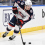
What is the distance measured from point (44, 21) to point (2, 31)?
1386mm

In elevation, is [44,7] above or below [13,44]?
above

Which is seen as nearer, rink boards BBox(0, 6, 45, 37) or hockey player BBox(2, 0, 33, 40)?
hockey player BBox(2, 0, 33, 40)

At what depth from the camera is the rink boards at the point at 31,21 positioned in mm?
3381

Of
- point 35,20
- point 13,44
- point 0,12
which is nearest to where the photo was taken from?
point 13,44

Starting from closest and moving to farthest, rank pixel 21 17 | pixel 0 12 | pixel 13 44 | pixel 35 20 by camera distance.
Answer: pixel 13 44
pixel 21 17
pixel 0 12
pixel 35 20

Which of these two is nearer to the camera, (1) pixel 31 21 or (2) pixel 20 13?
(2) pixel 20 13

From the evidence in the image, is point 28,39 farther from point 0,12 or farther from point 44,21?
point 44,21

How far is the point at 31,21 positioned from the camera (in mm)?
3957

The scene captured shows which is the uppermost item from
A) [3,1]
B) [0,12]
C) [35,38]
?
[3,1]

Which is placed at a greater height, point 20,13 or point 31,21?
point 20,13

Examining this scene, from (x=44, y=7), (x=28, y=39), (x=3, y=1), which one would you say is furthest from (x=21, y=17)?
(x=44, y=7)

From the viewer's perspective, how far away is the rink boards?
3381mm

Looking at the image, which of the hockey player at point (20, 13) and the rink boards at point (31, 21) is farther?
the rink boards at point (31, 21)

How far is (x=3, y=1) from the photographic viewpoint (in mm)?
3596
